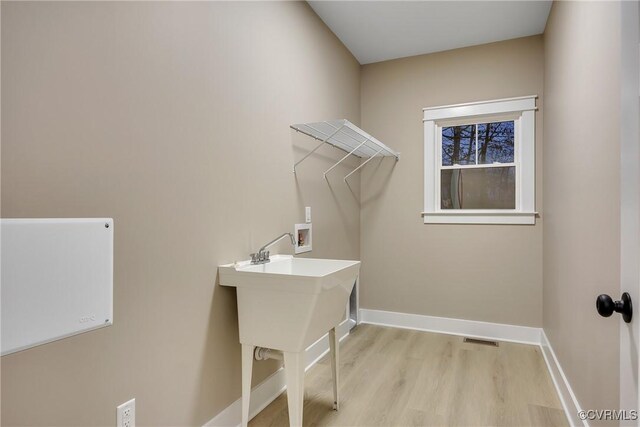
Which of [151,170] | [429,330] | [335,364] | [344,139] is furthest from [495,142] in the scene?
[151,170]

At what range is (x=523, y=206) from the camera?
3199mm

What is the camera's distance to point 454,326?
343 centimetres

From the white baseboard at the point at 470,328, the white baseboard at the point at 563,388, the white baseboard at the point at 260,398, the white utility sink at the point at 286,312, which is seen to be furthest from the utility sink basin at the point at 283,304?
the white baseboard at the point at 470,328

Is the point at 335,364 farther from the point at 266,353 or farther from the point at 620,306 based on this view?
the point at 620,306

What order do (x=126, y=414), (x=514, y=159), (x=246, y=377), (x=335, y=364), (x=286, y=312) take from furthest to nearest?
(x=514, y=159)
(x=335, y=364)
(x=246, y=377)
(x=286, y=312)
(x=126, y=414)

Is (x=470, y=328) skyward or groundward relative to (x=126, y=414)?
groundward

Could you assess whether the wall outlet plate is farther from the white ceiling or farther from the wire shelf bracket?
the white ceiling

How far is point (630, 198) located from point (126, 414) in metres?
1.76

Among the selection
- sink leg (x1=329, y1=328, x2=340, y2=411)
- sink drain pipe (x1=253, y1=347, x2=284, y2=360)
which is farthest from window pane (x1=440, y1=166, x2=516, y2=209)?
sink drain pipe (x1=253, y1=347, x2=284, y2=360)

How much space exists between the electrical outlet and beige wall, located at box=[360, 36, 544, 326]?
2.66 m

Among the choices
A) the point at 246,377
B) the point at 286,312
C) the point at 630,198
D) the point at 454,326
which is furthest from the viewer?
the point at 454,326

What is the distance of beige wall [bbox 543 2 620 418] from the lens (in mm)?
1363

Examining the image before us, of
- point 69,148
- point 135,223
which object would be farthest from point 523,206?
point 69,148

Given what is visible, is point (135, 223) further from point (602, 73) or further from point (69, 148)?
point (602, 73)
